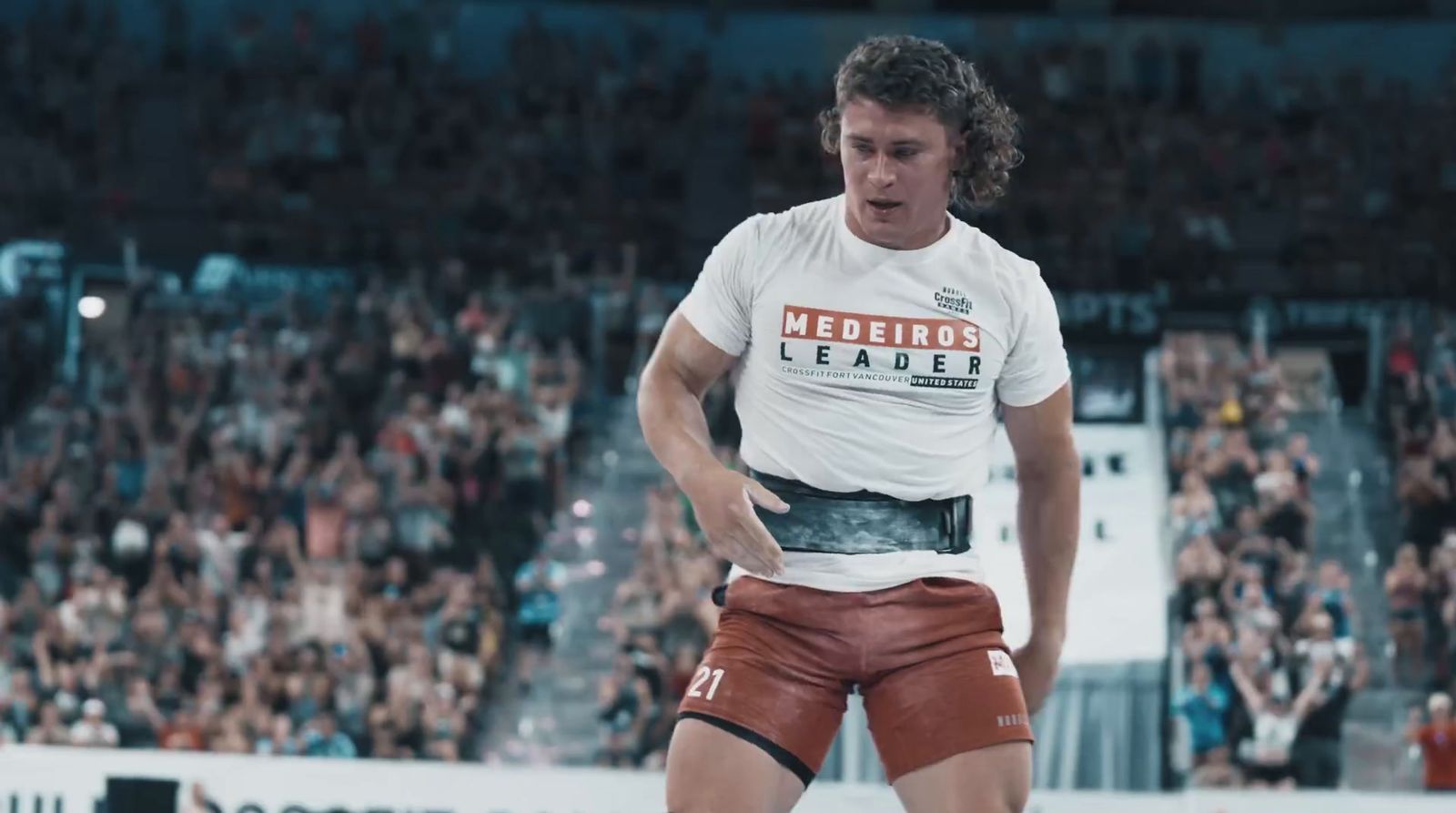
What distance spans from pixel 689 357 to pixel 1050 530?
3.24ft

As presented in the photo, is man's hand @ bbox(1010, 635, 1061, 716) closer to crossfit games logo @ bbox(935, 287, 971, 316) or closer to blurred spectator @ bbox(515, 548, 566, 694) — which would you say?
crossfit games logo @ bbox(935, 287, 971, 316)

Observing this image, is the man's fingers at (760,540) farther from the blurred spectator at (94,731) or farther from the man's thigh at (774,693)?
the blurred spectator at (94,731)

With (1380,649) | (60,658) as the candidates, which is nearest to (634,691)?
(60,658)

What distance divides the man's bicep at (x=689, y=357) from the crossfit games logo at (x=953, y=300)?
51cm

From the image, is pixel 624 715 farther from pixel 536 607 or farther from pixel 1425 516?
pixel 1425 516

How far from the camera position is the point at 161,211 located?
20938mm

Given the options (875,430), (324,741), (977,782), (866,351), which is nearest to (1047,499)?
(875,430)

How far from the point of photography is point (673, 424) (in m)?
4.41

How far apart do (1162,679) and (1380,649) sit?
2.74 m

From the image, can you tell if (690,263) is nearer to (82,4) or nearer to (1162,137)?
(1162,137)

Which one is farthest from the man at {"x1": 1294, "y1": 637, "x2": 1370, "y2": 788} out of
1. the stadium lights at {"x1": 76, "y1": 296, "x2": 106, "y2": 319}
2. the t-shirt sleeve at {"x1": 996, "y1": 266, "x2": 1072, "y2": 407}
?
the stadium lights at {"x1": 76, "y1": 296, "x2": 106, "y2": 319}

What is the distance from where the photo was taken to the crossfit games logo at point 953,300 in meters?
4.48

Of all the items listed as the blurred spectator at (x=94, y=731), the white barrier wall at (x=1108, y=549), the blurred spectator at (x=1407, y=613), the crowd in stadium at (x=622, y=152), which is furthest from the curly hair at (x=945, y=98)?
the crowd in stadium at (x=622, y=152)

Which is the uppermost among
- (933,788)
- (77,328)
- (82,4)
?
(82,4)
